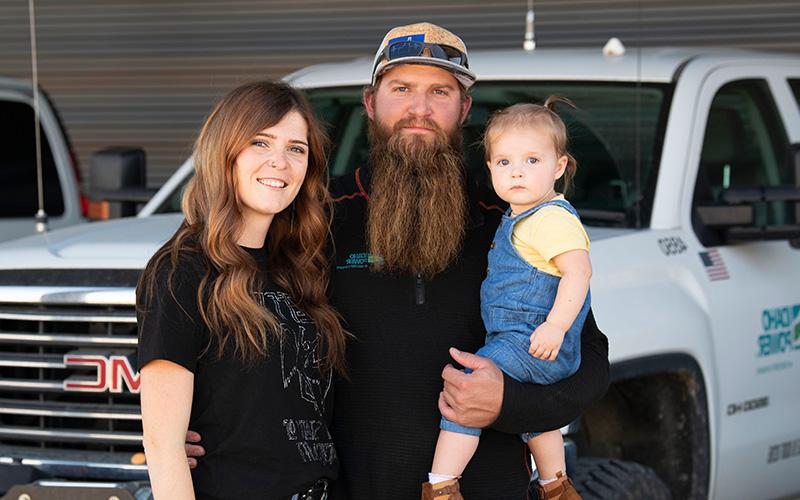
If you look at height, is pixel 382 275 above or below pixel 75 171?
below

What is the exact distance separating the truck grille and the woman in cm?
97

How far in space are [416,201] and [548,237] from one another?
0.45 metres

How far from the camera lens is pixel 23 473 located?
413 cm

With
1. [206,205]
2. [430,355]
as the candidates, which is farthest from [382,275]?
[206,205]

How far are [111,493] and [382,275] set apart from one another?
1.06 m

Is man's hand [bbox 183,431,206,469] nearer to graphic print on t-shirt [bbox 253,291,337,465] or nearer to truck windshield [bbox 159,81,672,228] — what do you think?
graphic print on t-shirt [bbox 253,291,337,465]

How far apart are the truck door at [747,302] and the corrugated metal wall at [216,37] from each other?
434 cm

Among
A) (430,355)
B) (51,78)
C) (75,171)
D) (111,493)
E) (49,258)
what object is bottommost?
(111,493)

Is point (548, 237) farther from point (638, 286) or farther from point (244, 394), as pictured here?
point (638, 286)

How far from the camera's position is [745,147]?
5496 mm

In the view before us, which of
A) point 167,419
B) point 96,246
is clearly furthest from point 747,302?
point 167,419

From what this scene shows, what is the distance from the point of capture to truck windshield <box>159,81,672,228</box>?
4965mm

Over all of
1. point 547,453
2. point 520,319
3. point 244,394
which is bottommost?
point 547,453

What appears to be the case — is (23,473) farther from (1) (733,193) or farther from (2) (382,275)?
(1) (733,193)
